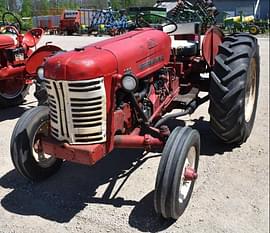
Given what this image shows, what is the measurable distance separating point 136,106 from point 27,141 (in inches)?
42.2

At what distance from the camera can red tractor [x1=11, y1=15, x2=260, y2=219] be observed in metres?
3.17

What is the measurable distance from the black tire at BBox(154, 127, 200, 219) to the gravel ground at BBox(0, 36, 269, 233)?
7.2 inches

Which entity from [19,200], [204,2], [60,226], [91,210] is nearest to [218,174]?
[91,210]

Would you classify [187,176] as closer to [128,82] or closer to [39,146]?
[128,82]

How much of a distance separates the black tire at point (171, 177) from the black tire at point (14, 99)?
14.1 feet

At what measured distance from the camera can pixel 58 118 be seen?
3305 mm

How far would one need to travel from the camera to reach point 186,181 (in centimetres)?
355

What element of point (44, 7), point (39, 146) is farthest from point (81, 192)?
point (44, 7)

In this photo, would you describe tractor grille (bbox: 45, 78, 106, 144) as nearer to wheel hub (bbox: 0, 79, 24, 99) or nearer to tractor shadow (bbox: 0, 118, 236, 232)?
tractor shadow (bbox: 0, 118, 236, 232)

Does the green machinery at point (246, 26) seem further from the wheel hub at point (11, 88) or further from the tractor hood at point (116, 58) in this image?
the tractor hood at point (116, 58)

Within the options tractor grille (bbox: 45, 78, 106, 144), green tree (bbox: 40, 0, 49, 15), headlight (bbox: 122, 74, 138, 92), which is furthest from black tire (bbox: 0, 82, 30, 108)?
green tree (bbox: 40, 0, 49, 15)

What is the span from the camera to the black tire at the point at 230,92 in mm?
4270

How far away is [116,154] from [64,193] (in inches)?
40.3

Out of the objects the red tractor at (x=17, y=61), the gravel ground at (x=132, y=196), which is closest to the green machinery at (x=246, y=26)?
the red tractor at (x=17, y=61)
